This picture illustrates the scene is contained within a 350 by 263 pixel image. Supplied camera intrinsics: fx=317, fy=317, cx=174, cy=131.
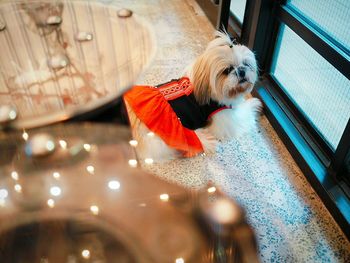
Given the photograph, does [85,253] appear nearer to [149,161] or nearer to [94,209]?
[94,209]

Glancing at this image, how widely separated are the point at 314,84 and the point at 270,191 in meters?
0.70

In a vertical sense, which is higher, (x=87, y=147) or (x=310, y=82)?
(x=87, y=147)

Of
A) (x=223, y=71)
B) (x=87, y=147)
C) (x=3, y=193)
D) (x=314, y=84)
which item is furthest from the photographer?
(x=314, y=84)

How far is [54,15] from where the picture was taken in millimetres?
1316

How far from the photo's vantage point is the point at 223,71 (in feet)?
4.59

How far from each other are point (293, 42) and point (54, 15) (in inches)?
51.2

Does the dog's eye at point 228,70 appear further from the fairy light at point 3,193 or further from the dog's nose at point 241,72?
the fairy light at point 3,193

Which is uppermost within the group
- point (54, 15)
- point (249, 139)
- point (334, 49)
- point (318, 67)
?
point (54, 15)

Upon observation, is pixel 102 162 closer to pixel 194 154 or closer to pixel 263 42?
pixel 194 154

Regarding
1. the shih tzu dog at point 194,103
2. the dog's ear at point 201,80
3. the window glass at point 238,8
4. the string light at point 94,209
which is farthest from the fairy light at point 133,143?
the window glass at point 238,8

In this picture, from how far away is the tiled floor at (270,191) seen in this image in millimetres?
1197

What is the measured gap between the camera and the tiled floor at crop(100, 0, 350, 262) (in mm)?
1197

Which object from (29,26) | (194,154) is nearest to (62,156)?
(29,26)

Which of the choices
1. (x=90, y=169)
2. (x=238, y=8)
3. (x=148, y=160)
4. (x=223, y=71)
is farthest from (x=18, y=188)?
(x=238, y=8)
